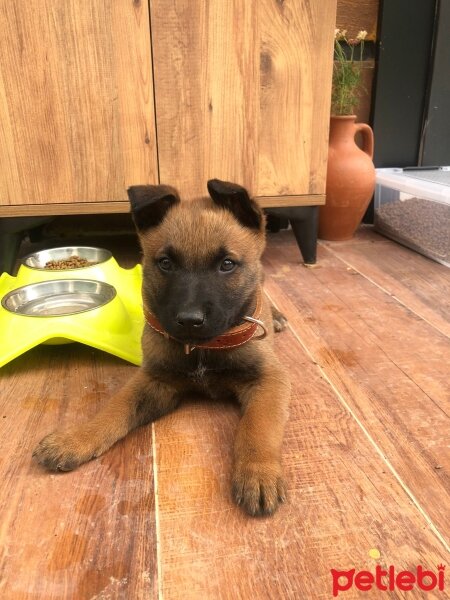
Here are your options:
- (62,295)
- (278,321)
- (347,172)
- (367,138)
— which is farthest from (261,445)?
(367,138)

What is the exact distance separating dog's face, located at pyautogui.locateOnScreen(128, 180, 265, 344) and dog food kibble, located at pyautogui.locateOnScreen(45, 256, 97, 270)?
2.96 ft

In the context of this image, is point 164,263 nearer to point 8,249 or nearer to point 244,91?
point 244,91

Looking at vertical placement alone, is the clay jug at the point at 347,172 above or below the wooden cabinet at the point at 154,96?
below

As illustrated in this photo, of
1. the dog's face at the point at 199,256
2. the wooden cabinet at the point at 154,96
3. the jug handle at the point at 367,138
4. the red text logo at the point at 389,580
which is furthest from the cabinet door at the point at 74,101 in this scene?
the red text logo at the point at 389,580

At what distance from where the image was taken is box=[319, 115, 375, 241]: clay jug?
304 cm

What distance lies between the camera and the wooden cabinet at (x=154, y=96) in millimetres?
2277

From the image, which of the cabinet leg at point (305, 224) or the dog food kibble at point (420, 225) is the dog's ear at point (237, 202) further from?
the dog food kibble at point (420, 225)

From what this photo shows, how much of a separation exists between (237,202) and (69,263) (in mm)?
1176

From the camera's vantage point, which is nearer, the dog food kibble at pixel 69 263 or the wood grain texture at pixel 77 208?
the dog food kibble at pixel 69 263

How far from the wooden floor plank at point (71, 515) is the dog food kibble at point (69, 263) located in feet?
2.76

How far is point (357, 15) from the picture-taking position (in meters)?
3.34

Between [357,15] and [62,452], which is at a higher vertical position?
[357,15]

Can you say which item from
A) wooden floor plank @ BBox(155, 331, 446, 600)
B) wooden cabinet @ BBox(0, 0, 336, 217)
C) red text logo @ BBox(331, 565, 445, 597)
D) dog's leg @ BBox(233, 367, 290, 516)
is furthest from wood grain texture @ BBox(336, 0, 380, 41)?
red text logo @ BBox(331, 565, 445, 597)

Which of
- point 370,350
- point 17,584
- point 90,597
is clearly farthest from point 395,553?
point 370,350
